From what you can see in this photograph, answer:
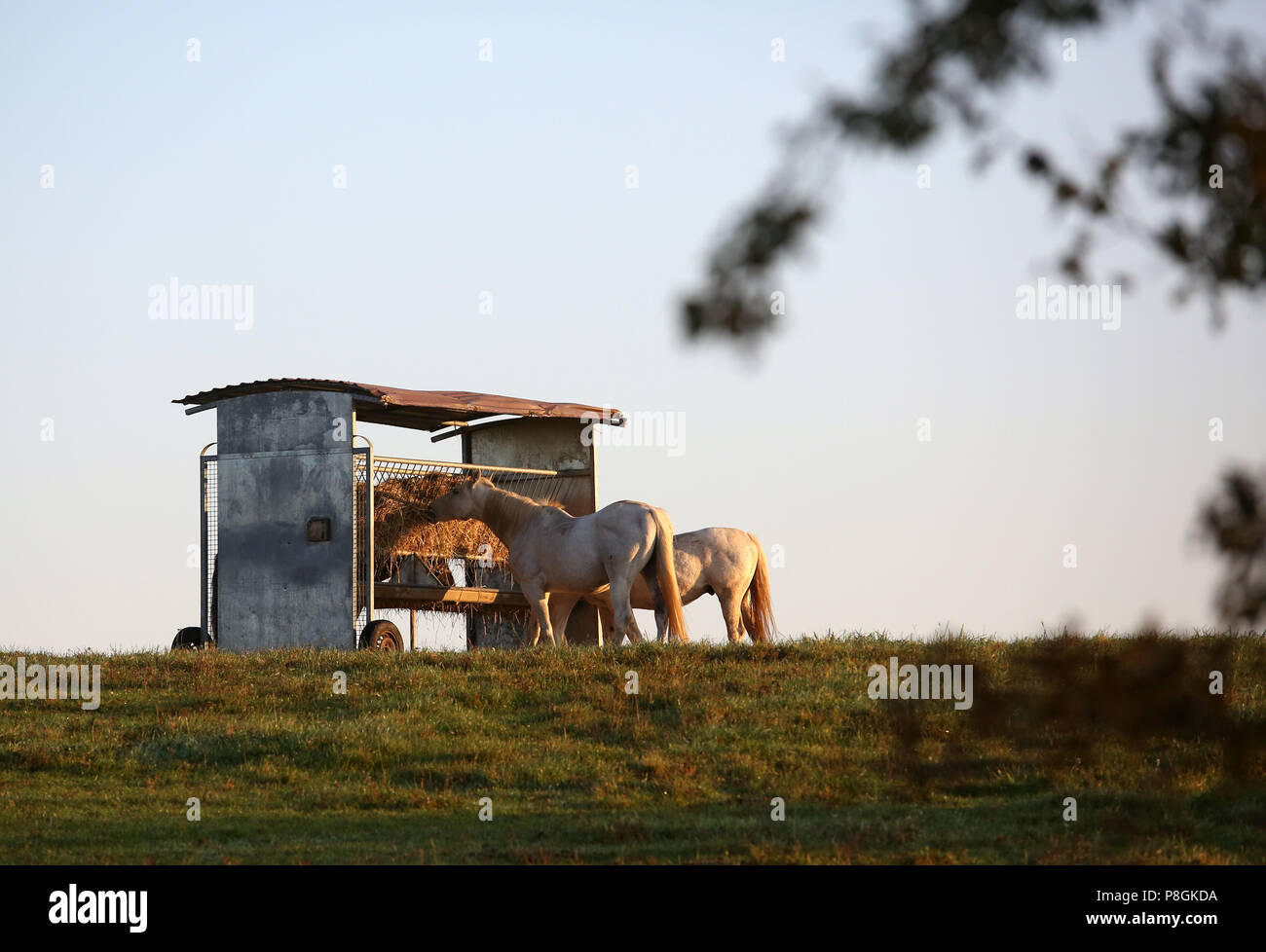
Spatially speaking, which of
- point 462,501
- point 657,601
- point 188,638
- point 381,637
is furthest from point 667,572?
point 188,638

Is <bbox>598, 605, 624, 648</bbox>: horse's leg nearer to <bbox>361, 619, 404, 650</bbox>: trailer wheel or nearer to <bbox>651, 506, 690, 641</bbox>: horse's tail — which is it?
<bbox>651, 506, 690, 641</bbox>: horse's tail

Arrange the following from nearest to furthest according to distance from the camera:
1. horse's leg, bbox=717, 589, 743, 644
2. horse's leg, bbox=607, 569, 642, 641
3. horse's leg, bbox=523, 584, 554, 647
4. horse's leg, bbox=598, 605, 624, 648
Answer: horse's leg, bbox=607, 569, 642, 641, horse's leg, bbox=523, 584, 554, 647, horse's leg, bbox=717, 589, 743, 644, horse's leg, bbox=598, 605, 624, 648

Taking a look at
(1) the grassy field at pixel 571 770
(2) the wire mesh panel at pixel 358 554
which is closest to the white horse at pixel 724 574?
(2) the wire mesh panel at pixel 358 554

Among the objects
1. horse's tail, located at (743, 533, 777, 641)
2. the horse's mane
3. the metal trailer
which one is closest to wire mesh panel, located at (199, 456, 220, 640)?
the metal trailer

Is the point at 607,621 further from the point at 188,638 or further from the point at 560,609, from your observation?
the point at 188,638

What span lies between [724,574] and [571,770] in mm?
9592

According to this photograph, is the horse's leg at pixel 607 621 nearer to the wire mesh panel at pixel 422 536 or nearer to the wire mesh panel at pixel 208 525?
the wire mesh panel at pixel 422 536

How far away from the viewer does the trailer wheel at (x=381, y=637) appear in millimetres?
20375

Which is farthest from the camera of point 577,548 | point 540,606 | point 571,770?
point 540,606

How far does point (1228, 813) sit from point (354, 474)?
42.0 ft

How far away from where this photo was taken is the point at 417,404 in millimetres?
21672

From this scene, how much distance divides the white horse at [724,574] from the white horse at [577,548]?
3.55 feet

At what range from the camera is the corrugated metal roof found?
20984mm

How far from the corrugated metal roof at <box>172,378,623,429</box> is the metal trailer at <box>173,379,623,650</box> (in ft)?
0.09
